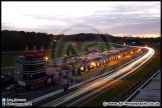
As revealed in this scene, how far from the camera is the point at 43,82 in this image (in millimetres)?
39938

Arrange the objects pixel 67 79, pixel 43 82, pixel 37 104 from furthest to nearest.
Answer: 1. pixel 67 79
2. pixel 43 82
3. pixel 37 104

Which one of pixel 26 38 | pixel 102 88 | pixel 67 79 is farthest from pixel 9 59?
pixel 102 88

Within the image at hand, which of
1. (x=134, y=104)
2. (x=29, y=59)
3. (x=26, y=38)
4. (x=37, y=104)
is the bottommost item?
(x=37, y=104)

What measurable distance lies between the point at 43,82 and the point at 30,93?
5.32 m

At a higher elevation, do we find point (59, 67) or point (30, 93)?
point (59, 67)

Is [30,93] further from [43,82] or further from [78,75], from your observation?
[78,75]

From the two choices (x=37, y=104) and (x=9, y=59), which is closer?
(x=37, y=104)

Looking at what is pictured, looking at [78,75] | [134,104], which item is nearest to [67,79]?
[78,75]

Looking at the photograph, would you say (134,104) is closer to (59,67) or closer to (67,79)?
(67,79)

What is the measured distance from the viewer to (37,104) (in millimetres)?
28844

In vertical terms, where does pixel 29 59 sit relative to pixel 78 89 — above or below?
above

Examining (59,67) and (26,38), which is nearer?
(59,67)

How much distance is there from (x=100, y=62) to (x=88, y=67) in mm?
8974

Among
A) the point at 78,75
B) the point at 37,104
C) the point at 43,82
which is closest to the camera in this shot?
the point at 37,104
